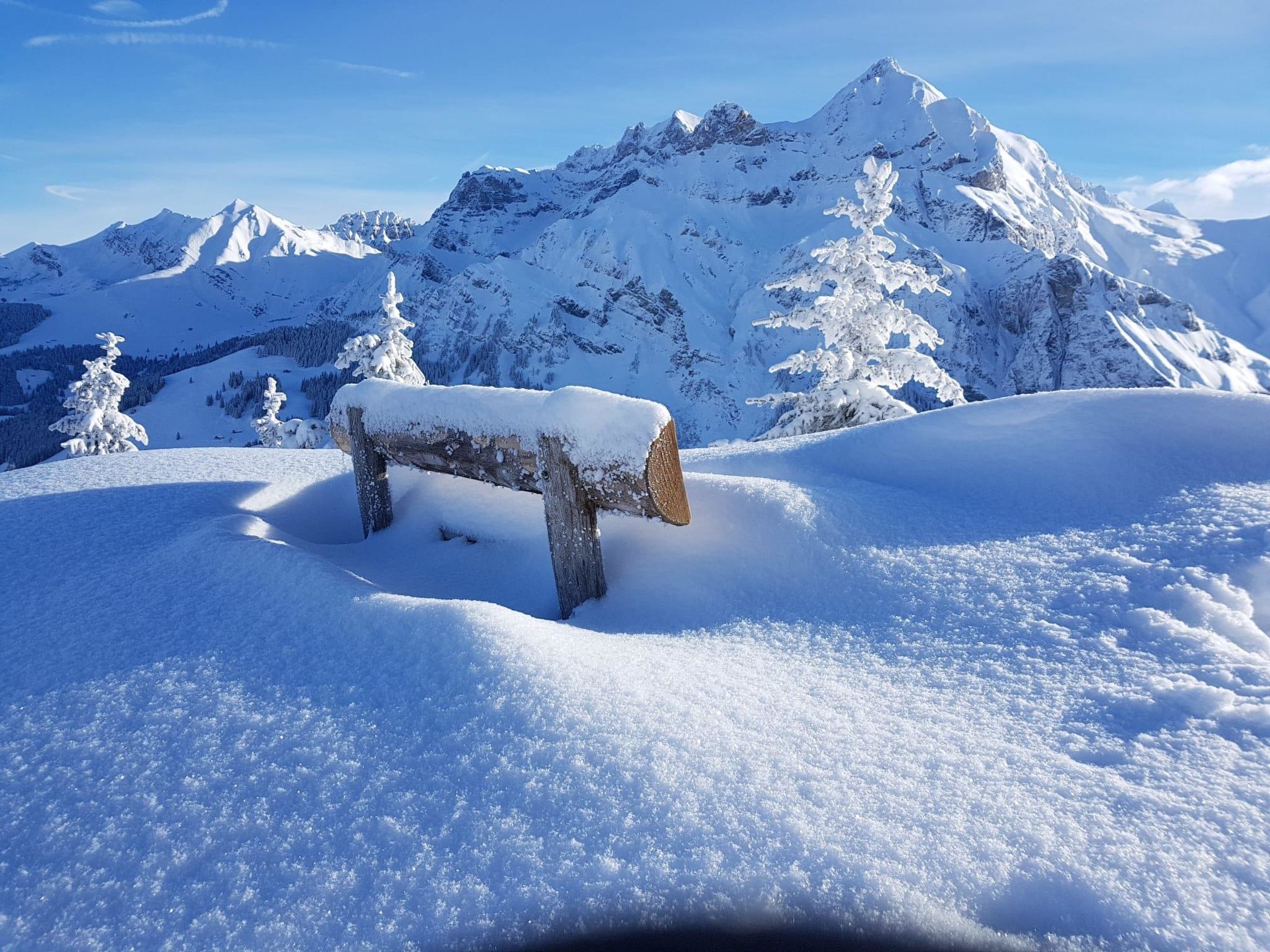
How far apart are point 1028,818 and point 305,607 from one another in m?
2.88

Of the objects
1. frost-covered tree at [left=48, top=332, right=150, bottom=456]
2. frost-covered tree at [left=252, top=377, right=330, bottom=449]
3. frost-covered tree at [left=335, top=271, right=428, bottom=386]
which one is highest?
frost-covered tree at [left=335, top=271, right=428, bottom=386]

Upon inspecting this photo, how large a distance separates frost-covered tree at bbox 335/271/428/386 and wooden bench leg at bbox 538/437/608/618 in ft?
65.9

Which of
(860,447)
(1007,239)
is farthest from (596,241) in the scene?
(860,447)

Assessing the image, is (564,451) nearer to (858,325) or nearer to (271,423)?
(858,325)

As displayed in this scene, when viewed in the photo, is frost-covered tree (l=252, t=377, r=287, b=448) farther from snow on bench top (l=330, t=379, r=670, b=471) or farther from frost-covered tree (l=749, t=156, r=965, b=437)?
snow on bench top (l=330, t=379, r=670, b=471)

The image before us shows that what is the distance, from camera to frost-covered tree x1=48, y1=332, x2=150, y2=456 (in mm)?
24031

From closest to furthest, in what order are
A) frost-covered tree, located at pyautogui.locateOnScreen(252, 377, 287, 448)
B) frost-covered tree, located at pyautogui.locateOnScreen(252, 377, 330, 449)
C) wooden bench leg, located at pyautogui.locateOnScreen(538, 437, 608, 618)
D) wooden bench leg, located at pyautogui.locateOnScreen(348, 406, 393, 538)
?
wooden bench leg, located at pyautogui.locateOnScreen(538, 437, 608, 618)
wooden bench leg, located at pyautogui.locateOnScreen(348, 406, 393, 538)
frost-covered tree, located at pyautogui.locateOnScreen(252, 377, 330, 449)
frost-covered tree, located at pyautogui.locateOnScreen(252, 377, 287, 448)

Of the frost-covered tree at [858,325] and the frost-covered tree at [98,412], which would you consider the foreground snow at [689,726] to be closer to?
the frost-covered tree at [858,325]

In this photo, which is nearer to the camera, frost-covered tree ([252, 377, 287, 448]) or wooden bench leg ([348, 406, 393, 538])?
wooden bench leg ([348, 406, 393, 538])

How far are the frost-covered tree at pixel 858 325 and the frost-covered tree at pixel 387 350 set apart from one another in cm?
1415

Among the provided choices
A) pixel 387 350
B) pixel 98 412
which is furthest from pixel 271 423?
pixel 387 350

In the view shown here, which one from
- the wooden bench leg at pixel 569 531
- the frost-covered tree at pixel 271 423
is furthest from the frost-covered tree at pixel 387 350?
the wooden bench leg at pixel 569 531

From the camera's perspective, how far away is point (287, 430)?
2814cm

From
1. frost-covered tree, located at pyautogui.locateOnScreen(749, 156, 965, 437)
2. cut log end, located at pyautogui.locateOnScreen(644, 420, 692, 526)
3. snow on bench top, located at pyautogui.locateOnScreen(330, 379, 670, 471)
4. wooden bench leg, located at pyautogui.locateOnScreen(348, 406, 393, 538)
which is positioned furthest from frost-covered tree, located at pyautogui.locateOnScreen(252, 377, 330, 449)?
cut log end, located at pyautogui.locateOnScreen(644, 420, 692, 526)
